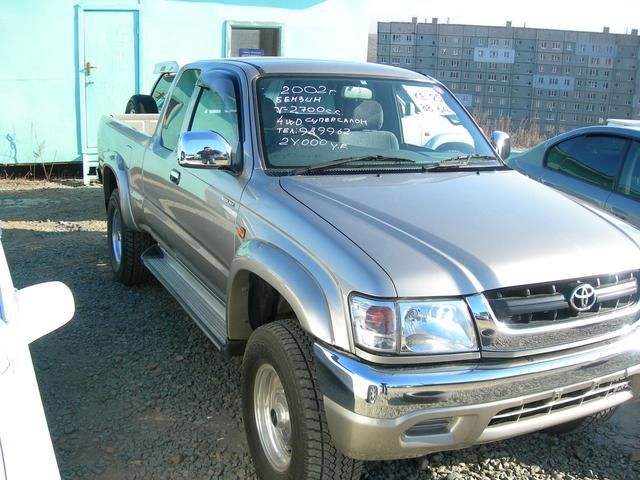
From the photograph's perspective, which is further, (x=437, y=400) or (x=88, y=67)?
(x=88, y=67)

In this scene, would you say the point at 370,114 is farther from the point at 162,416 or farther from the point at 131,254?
the point at 131,254

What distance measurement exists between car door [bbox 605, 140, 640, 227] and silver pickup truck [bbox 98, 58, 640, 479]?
1.60 metres

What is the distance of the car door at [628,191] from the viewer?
16.9ft

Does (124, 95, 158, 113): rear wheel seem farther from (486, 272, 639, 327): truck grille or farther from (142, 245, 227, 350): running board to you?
(486, 272, 639, 327): truck grille

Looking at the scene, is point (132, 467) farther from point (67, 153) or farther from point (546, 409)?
point (67, 153)

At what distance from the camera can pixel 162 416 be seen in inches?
150

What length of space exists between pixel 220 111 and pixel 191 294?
3.77ft

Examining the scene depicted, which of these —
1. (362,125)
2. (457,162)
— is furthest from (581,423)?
(362,125)

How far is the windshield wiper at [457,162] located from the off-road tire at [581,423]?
4.84 ft

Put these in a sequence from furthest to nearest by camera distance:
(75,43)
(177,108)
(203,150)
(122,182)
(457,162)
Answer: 1. (75,43)
2. (122,182)
3. (177,108)
4. (457,162)
5. (203,150)

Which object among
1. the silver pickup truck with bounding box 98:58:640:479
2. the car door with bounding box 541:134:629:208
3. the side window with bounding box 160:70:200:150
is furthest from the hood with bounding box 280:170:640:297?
the car door with bounding box 541:134:629:208

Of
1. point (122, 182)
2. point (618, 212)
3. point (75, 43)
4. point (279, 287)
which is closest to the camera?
point (279, 287)

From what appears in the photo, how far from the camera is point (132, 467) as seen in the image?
3322 mm

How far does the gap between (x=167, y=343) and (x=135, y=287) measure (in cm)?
124
